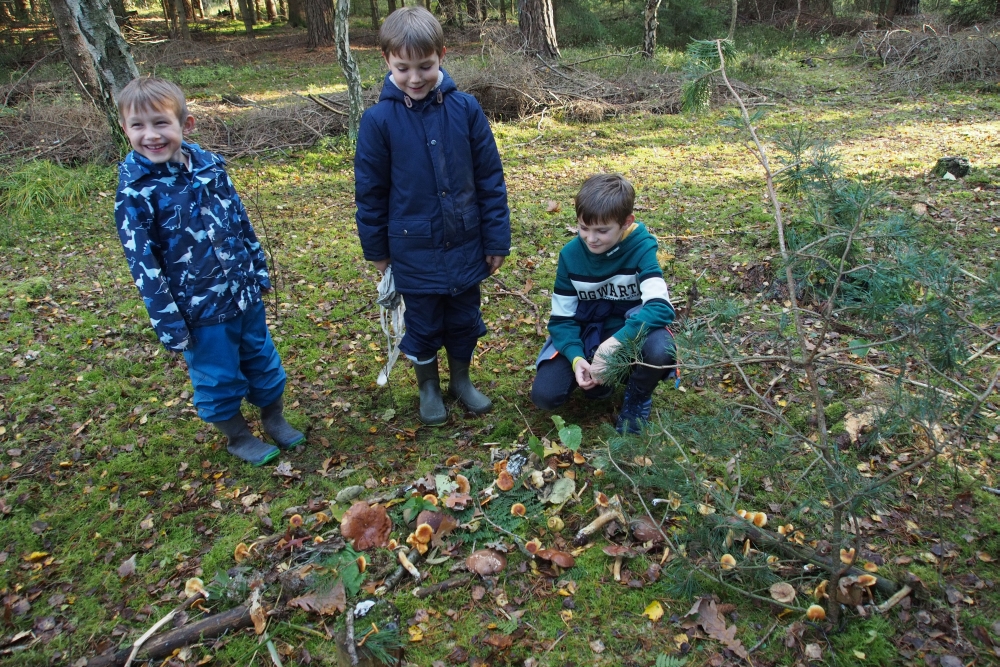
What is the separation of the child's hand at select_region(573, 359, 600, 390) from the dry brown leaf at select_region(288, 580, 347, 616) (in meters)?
1.56

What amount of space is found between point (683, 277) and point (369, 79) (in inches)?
441

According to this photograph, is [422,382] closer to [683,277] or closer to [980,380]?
[683,277]

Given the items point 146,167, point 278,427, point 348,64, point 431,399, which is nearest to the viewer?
point 146,167

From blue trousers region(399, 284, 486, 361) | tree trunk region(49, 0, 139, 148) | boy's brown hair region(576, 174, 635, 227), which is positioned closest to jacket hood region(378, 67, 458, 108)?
boy's brown hair region(576, 174, 635, 227)

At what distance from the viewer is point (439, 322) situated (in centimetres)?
363

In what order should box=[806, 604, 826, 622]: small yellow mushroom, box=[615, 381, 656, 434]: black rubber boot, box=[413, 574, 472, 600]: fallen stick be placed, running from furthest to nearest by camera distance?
box=[615, 381, 656, 434]: black rubber boot < box=[413, 574, 472, 600]: fallen stick < box=[806, 604, 826, 622]: small yellow mushroom

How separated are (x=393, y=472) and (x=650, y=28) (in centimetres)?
1206

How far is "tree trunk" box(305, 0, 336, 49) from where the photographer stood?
1947cm

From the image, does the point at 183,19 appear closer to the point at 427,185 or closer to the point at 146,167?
the point at 146,167

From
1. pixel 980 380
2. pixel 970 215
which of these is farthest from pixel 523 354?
pixel 970 215

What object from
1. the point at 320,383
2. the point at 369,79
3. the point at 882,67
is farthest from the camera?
the point at 369,79

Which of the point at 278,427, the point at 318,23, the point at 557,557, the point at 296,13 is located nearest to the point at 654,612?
the point at 557,557

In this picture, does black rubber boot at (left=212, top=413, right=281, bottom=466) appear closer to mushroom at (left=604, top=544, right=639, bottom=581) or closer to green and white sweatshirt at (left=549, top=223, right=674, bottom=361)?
green and white sweatshirt at (left=549, top=223, right=674, bottom=361)

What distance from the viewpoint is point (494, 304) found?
17.1 ft
